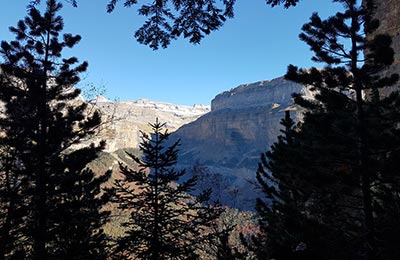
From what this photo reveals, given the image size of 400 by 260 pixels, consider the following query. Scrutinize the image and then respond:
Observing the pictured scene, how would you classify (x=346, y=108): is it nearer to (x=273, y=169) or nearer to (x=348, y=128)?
(x=348, y=128)

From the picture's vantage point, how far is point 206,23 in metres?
4.39

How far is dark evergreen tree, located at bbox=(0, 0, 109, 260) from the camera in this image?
11.0 meters

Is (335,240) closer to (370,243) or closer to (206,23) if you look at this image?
(370,243)

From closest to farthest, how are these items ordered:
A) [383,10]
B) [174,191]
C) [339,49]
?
[339,49] < [174,191] < [383,10]

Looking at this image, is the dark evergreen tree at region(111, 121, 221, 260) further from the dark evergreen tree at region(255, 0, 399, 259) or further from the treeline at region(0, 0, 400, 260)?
the dark evergreen tree at region(255, 0, 399, 259)

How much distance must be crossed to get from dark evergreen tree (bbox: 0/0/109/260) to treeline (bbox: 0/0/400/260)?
4 centimetres

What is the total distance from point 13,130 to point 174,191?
702 centimetres

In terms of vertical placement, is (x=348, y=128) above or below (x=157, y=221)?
above

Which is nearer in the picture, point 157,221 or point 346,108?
point 346,108

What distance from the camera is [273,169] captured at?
12625mm

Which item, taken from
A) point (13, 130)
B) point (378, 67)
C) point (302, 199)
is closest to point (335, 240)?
point (302, 199)

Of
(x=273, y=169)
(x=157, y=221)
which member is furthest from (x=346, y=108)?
(x=157, y=221)

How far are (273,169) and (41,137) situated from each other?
30.5ft

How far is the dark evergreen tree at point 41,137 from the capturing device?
434 inches
